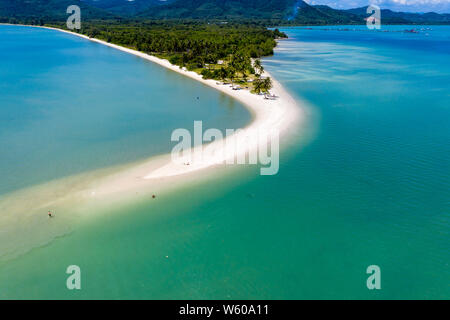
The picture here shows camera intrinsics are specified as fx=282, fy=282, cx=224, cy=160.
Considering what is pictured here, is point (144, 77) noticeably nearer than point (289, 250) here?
No

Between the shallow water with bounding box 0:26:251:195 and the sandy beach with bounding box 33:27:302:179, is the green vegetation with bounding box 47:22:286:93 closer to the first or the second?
the sandy beach with bounding box 33:27:302:179

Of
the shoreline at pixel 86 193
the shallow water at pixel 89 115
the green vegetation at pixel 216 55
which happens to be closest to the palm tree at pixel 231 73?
the green vegetation at pixel 216 55

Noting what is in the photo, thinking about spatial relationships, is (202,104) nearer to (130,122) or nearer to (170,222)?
(130,122)

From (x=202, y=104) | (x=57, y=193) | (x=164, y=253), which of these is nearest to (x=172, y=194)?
(x=164, y=253)

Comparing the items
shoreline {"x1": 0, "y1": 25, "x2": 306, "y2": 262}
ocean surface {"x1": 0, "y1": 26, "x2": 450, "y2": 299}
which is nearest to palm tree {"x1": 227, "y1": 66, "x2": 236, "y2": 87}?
ocean surface {"x1": 0, "y1": 26, "x2": 450, "y2": 299}

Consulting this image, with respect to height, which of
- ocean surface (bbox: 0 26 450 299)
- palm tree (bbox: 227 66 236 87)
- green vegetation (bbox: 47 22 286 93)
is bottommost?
ocean surface (bbox: 0 26 450 299)

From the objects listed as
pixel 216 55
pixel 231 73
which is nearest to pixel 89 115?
pixel 231 73

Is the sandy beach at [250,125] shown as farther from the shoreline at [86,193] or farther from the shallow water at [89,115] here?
the shallow water at [89,115]

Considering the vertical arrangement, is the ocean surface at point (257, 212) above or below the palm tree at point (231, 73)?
below
